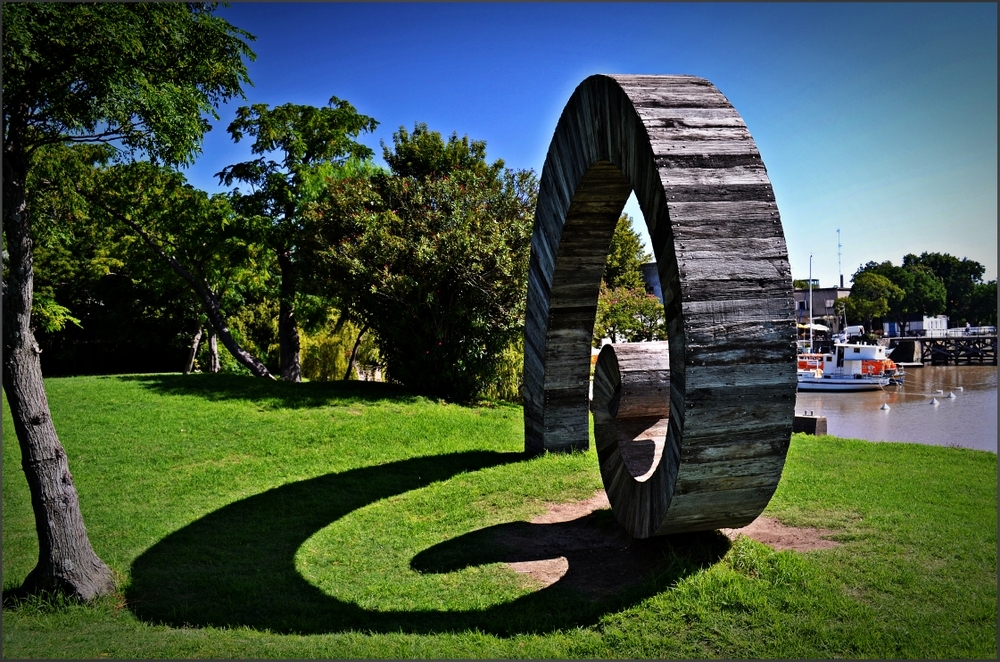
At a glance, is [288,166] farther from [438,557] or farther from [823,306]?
[823,306]

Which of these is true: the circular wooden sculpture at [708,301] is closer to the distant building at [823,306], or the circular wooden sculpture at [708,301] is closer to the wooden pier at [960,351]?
the wooden pier at [960,351]

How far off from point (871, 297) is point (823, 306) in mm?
5430

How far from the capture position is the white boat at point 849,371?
35.2 m

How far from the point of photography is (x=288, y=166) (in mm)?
17484

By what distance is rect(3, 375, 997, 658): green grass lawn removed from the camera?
441 centimetres

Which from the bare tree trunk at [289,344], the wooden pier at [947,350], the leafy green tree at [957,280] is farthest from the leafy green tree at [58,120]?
the leafy green tree at [957,280]

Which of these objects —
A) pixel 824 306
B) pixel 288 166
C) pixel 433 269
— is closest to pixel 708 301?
pixel 433 269

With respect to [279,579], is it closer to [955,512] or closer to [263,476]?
[263,476]

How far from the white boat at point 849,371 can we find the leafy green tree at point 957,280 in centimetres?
2757

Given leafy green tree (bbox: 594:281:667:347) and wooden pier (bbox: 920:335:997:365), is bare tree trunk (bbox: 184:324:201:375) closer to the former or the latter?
leafy green tree (bbox: 594:281:667:347)

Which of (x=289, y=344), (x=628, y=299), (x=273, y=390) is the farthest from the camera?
(x=628, y=299)

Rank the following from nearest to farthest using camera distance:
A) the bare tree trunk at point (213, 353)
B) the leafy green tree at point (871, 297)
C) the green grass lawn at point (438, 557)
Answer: the green grass lawn at point (438, 557), the bare tree trunk at point (213, 353), the leafy green tree at point (871, 297)

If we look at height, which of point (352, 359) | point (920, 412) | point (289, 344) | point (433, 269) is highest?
point (433, 269)

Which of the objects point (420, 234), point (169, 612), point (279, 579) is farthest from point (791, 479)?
point (420, 234)
